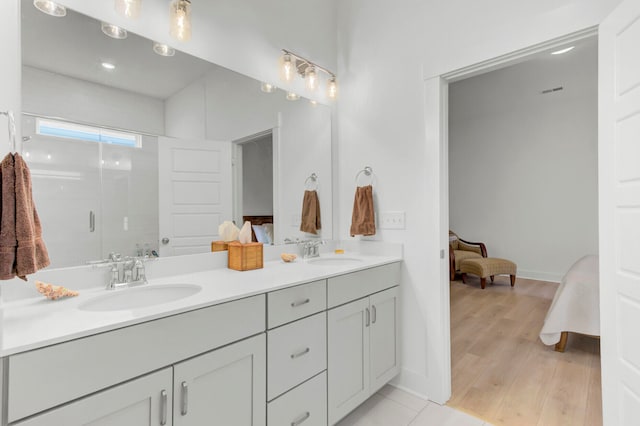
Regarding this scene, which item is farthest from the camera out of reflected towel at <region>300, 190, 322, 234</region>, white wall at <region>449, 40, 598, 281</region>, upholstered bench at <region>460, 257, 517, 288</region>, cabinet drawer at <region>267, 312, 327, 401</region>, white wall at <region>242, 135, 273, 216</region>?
white wall at <region>449, 40, 598, 281</region>

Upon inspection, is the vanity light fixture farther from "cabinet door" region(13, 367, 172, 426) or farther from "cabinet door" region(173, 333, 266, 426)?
"cabinet door" region(13, 367, 172, 426)

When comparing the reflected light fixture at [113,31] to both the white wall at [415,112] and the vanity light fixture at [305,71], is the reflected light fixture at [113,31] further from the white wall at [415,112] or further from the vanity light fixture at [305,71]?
the white wall at [415,112]

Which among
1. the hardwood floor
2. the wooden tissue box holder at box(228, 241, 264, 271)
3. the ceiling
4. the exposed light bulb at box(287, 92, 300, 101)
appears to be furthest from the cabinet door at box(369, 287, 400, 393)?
the ceiling

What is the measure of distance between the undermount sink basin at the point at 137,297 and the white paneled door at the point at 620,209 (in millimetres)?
1702

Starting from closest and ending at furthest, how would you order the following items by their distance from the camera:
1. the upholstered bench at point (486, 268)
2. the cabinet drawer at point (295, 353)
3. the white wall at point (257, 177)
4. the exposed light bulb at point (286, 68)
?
the cabinet drawer at point (295, 353), the white wall at point (257, 177), the exposed light bulb at point (286, 68), the upholstered bench at point (486, 268)

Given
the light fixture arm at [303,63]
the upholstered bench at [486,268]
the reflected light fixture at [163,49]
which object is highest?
the light fixture arm at [303,63]

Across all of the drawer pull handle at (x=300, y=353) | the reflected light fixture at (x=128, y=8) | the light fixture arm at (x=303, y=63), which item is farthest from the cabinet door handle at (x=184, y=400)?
the light fixture arm at (x=303, y=63)

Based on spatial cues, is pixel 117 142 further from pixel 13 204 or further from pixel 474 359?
pixel 474 359

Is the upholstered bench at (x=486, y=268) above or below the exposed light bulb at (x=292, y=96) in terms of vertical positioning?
below

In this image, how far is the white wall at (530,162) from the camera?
4363mm

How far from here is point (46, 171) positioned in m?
1.22

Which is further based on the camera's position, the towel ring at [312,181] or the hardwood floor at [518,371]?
the towel ring at [312,181]

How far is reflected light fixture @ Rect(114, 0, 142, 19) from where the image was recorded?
4.38ft

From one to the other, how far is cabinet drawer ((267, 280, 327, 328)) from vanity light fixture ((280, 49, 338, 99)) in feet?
4.50
